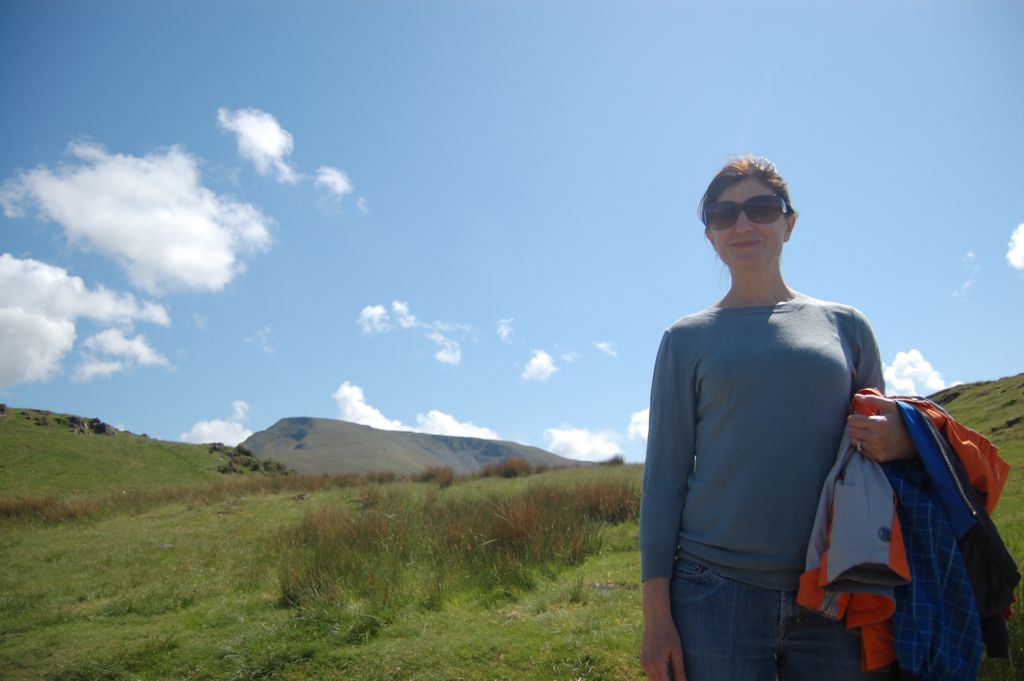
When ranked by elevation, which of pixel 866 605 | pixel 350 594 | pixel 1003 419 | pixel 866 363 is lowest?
pixel 350 594

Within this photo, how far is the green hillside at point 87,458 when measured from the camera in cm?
2941

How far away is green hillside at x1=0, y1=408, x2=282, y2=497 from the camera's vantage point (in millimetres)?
29406

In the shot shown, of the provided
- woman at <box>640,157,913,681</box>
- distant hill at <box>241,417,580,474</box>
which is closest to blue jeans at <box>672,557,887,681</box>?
woman at <box>640,157,913,681</box>

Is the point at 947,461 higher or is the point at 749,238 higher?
the point at 749,238

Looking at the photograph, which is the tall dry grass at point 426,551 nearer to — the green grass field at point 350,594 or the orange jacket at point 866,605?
the green grass field at point 350,594

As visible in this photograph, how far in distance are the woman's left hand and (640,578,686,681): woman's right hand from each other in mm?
641

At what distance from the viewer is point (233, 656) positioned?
5586 millimetres

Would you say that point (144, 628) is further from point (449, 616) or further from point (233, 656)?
point (449, 616)

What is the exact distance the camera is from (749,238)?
77.0 inches

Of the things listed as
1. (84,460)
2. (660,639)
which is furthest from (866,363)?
(84,460)

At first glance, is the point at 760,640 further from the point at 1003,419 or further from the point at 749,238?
the point at 1003,419

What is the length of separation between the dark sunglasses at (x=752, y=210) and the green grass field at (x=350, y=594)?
3239 mm

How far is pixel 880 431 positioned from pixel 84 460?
39415 mm

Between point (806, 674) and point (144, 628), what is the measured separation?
23.9 feet
